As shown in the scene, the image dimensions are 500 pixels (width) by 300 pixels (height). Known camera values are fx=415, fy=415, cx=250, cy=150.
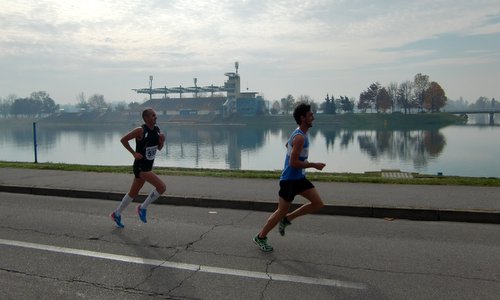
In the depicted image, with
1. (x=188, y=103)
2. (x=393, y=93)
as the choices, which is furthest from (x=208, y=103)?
(x=393, y=93)

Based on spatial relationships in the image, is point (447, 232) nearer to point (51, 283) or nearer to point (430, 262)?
point (430, 262)

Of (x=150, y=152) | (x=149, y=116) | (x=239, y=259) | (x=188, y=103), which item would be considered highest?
(x=188, y=103)

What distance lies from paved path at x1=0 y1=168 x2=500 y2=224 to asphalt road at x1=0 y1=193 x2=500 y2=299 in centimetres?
29

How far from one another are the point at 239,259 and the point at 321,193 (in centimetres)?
364

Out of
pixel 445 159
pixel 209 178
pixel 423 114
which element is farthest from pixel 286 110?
pixel 209 178

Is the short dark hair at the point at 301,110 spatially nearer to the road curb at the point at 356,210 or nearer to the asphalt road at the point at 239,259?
the asphalt road at the point at 239,259

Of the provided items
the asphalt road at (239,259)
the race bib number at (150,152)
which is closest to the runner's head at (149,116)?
the race bib number at (150,152)

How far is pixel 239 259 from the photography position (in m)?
4.74

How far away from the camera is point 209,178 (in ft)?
33.7

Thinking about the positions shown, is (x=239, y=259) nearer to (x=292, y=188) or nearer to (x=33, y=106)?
(x=292, y=188)

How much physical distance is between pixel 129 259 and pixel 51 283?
0.89 meters

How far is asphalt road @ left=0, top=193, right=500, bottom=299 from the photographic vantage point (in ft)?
12.7

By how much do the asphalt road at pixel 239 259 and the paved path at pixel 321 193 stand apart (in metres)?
0.29

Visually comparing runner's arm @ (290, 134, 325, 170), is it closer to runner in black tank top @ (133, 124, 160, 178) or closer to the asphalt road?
the asphalt road
